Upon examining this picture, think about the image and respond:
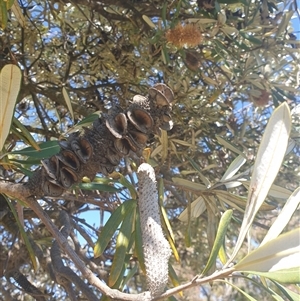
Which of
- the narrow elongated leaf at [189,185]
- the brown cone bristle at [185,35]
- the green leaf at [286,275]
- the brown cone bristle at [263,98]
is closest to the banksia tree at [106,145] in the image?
the green leaf at [286,275]

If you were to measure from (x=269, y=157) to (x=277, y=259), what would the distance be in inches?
5.8

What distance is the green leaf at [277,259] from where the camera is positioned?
0.54m

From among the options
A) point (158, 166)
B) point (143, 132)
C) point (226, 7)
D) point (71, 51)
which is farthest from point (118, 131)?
point (71, 51)

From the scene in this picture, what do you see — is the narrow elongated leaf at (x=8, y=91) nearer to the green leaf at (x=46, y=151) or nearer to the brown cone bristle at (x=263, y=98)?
the green leaf at (x=46, y=151)

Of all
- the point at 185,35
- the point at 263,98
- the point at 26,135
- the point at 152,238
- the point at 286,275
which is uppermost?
the point at 185,35

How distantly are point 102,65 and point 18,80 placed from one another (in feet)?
4.18

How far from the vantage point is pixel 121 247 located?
79 cm

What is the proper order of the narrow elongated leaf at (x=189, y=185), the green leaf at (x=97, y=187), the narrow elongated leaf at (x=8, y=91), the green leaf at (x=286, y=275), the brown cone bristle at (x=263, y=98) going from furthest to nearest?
the brown cone bristle at (x=263, y=98)
the narrow elongated leaf at (x=189, y=185)
the green leaf at (x=97, y=187)
the narrow elongated leaf at (x=8, y=91)
the green leaf at (x=286, y=275)

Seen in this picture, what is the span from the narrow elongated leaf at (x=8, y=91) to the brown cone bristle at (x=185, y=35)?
→ 78cm

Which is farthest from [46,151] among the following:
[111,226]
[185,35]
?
[185,35]

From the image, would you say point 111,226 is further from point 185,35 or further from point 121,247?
point 185,35

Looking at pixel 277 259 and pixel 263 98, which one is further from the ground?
pixel 263 98

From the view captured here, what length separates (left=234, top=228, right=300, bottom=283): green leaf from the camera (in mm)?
543

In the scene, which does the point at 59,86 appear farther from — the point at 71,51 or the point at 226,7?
the point at 226,7
